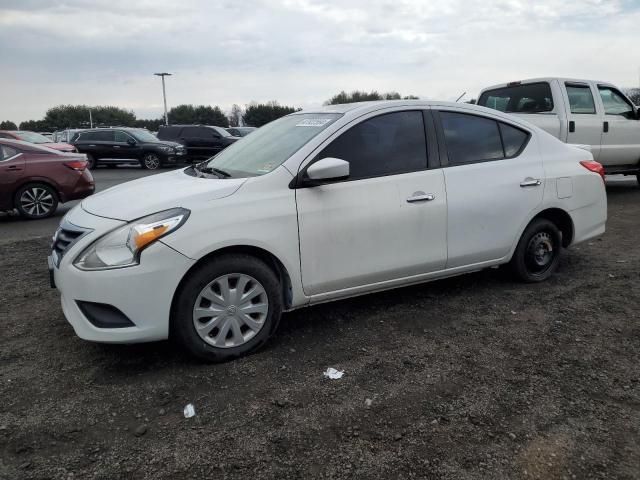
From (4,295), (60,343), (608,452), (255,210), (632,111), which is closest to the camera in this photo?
(608,452)

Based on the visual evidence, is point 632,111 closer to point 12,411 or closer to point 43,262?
point 43,262

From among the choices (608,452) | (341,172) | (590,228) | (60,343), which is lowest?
(608,452)

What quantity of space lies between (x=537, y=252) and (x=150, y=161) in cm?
1703

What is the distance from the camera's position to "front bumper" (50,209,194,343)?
3.06 metres

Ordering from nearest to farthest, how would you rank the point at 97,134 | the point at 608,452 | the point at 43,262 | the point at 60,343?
1. the point at 608,452
2. the point at 60,343
3. the point at 43,262
4. the point at 97,134

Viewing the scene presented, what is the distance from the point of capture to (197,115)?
7312cm

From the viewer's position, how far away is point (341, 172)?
11.4 ft

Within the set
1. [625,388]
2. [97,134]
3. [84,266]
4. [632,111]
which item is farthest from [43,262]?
[97,134]

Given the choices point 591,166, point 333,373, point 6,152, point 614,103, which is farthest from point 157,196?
point 614,103

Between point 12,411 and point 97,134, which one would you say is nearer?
point 12,411

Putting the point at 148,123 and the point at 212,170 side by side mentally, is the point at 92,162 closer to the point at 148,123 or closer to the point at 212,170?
the point at 212,170

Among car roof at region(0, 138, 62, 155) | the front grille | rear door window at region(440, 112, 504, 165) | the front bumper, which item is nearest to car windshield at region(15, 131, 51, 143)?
car roof at region(0, 138, 62, 155)

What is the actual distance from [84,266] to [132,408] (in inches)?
35.1

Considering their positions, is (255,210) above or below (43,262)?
above
